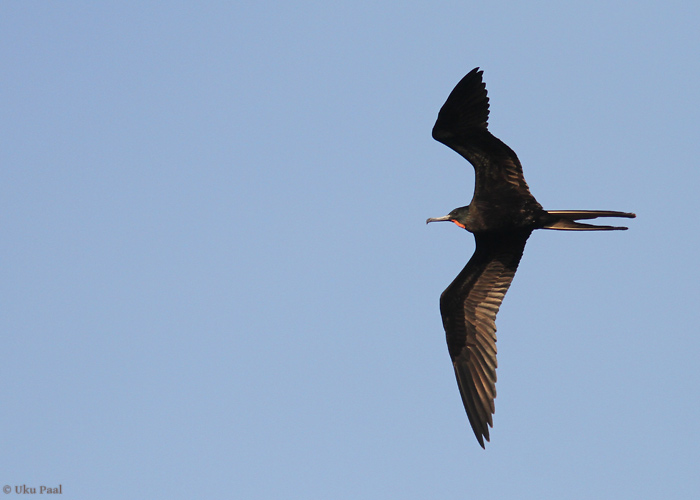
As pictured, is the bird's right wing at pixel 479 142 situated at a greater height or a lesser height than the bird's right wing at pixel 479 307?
greater

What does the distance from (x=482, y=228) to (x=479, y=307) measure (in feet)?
3.84

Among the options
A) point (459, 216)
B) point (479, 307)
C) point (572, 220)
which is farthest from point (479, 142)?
point (479, 307)

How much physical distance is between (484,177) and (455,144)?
0.52 meters

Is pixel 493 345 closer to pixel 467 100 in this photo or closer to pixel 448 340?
pixel 448 340

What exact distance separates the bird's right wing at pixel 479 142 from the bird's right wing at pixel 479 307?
670 millimetres

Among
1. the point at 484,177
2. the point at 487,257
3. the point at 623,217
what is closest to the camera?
the point at 623,217

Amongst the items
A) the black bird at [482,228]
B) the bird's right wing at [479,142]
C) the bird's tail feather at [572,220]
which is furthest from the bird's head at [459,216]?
the bird's tail feather at [572,220]

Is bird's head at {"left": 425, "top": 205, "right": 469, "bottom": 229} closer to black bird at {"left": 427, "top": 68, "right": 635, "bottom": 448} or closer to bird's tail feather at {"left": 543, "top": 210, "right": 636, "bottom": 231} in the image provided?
black bird at {"left": 427, "top": 68, "right": 635, "bottom": 448}

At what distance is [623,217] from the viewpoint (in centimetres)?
926

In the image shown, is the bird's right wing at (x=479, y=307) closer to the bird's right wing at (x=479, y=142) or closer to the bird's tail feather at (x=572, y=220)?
the bird's tail feather at (x=572, y=220)

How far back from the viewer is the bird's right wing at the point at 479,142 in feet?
31.0

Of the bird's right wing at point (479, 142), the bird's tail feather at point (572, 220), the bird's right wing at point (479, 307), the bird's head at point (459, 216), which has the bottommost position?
the bird's right wing at point (479, 307)

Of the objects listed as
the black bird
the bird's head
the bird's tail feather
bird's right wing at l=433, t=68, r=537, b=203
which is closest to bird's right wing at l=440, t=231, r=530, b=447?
the black bird

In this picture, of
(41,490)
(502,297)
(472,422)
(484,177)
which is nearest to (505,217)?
(484,177)
